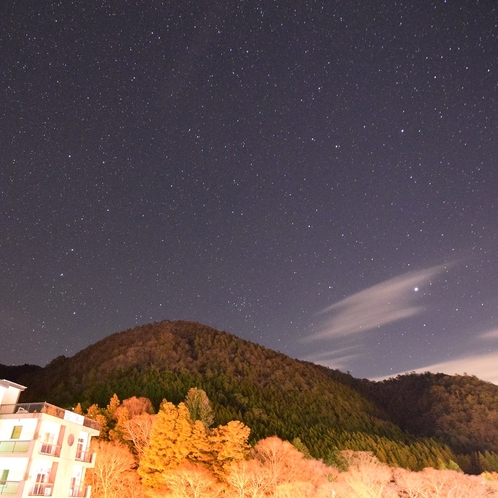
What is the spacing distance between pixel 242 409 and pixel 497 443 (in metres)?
61.0

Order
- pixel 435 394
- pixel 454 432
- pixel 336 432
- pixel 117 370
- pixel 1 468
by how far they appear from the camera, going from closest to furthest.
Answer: pixel 1 468, pixel 336 432, pixel 117 370, pixel 454 432, pixel 435 394

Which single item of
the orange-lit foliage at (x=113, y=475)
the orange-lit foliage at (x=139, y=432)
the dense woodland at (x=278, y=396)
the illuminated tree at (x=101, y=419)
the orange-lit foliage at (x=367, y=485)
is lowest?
the orange-lit foliage at (x=367, y=485)

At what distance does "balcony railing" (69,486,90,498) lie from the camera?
3306cm

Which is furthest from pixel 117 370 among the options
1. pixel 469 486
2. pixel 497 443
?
pixel 497 443

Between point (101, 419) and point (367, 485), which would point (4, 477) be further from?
point (367, 485)

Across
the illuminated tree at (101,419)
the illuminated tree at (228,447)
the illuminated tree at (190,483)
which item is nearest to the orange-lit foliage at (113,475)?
the illuminated tree at (190,483)

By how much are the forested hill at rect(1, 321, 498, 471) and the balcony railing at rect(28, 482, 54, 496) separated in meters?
41.3

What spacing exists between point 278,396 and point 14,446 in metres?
77.5

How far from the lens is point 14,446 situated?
100 feet

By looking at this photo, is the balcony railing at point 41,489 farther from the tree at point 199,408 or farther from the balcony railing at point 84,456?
the tree at point 199,408

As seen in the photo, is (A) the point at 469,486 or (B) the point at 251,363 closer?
(A) the point at 469,486

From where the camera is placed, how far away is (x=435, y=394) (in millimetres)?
142250

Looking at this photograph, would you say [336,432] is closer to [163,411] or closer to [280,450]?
[280,450]

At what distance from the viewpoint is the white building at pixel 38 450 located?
29.8m
